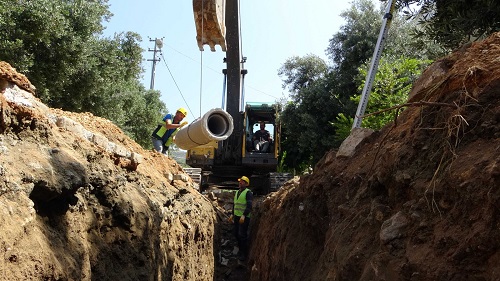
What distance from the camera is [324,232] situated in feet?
20.8

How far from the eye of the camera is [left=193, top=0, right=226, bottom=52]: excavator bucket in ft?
28.0

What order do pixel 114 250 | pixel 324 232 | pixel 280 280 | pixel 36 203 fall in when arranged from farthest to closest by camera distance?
pixel 280 280 < pixel 324 232 < pixel 114 250 < pixel 36 203

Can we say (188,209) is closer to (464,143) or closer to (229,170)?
(464,143)

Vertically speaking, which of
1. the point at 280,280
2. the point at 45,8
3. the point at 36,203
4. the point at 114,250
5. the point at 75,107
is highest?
the point at 45,8

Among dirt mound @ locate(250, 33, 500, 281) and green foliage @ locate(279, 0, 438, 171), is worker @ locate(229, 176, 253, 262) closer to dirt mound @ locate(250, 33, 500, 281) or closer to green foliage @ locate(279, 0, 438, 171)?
dirt mound @ locate(250, 33, 500, 281)

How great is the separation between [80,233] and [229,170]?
39.5ft

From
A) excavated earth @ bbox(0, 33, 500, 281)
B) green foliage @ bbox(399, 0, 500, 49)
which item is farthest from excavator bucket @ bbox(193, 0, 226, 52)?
green foliage @ bbox(399, 0, 500, 49)

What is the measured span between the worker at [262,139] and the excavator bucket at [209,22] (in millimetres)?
6833

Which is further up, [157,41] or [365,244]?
[157,41]

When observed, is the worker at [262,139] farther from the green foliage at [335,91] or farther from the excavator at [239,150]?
the green foliage at [335,91]

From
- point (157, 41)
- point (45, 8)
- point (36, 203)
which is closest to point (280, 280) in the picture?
point (36, 203)

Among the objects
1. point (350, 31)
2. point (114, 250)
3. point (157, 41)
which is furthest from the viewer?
point (157, 41)

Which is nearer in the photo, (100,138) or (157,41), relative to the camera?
(100,138)

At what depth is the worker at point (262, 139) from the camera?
52.7 ft
